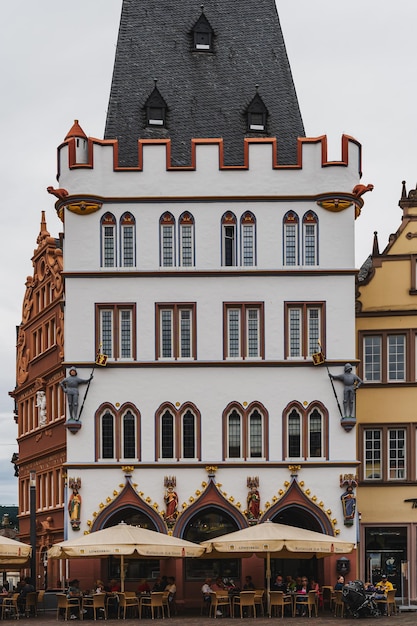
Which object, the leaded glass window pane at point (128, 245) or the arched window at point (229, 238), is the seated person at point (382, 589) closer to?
the arched window at point (229, 238)

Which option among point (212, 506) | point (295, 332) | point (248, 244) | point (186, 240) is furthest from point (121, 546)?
point (248, 244)

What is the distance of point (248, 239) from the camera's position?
61.8 meters

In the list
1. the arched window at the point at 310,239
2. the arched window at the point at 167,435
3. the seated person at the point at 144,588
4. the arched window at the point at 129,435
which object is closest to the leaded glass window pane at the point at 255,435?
the arched window at the point at 167,435

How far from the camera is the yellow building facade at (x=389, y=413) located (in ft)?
212

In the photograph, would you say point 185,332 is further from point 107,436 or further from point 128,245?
point 107,436

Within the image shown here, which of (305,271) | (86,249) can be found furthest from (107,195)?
(305,271)

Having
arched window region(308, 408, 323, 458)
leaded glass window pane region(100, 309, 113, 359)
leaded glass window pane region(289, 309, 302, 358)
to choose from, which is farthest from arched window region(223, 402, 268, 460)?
leaded glass window pane region(100, 309, 113, 359)

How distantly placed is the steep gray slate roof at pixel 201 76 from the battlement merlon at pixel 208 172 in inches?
59.6

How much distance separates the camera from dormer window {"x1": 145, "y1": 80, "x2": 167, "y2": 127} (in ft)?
214

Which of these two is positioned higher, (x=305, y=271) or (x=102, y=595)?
(x=305, y=271)

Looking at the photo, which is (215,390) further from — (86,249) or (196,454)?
(86,249)

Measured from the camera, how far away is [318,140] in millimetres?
62094

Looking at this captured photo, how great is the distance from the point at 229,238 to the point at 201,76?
9.04 metres

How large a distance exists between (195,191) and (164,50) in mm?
8938
